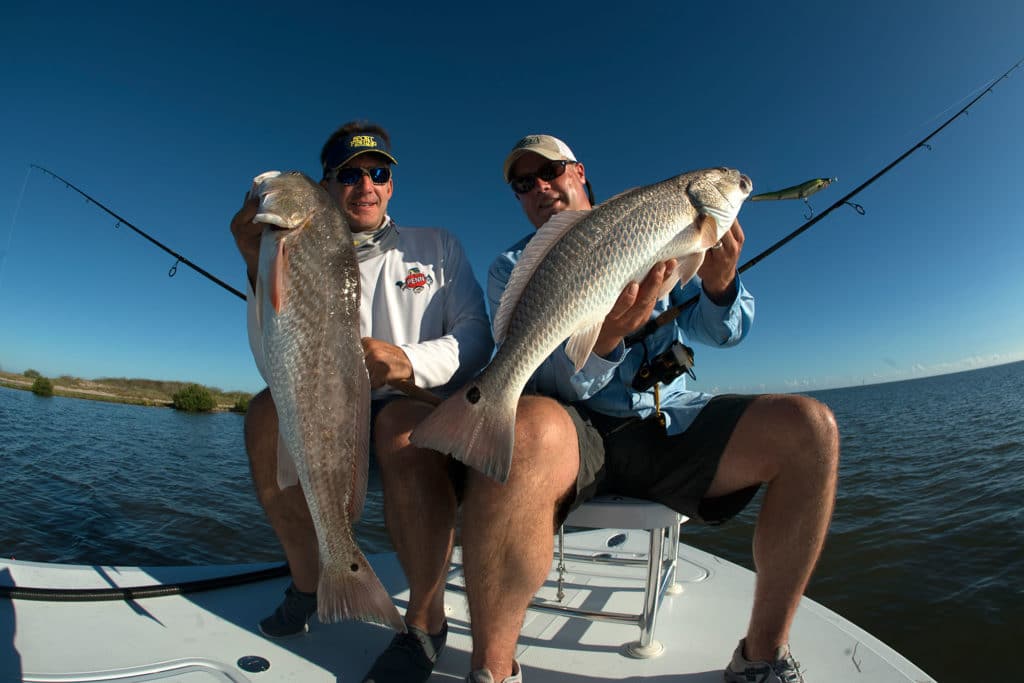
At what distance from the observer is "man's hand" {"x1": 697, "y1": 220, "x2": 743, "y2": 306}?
2475 mm

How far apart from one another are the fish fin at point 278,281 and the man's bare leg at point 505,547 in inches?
39.3

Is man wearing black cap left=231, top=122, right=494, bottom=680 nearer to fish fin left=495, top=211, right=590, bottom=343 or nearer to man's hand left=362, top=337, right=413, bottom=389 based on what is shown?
man's hand left=362, top=337, right=413, bottom=389

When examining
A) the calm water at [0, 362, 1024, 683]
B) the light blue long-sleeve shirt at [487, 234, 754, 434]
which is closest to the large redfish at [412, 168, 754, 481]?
the light blue long-sleeve shirt at [487, 234, 754, 434]

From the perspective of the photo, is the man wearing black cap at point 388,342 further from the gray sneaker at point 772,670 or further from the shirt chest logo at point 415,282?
the gray sneaker at point 772,670

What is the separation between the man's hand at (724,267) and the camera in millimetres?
2475

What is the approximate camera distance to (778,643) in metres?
2.02

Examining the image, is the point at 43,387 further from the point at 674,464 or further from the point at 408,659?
the point at 674,464

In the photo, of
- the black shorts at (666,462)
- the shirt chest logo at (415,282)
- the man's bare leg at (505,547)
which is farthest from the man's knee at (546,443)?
the shirt chest logo at (415,282)

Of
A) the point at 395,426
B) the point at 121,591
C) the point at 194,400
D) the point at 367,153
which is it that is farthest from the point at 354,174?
the point at 194,400

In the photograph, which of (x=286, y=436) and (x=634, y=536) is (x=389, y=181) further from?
(x=634, y=536)

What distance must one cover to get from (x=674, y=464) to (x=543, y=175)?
1.94 meters

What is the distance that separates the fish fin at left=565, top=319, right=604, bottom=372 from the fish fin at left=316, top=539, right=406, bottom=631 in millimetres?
1142

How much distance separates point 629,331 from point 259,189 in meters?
1.79

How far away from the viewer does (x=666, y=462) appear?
231 cm
